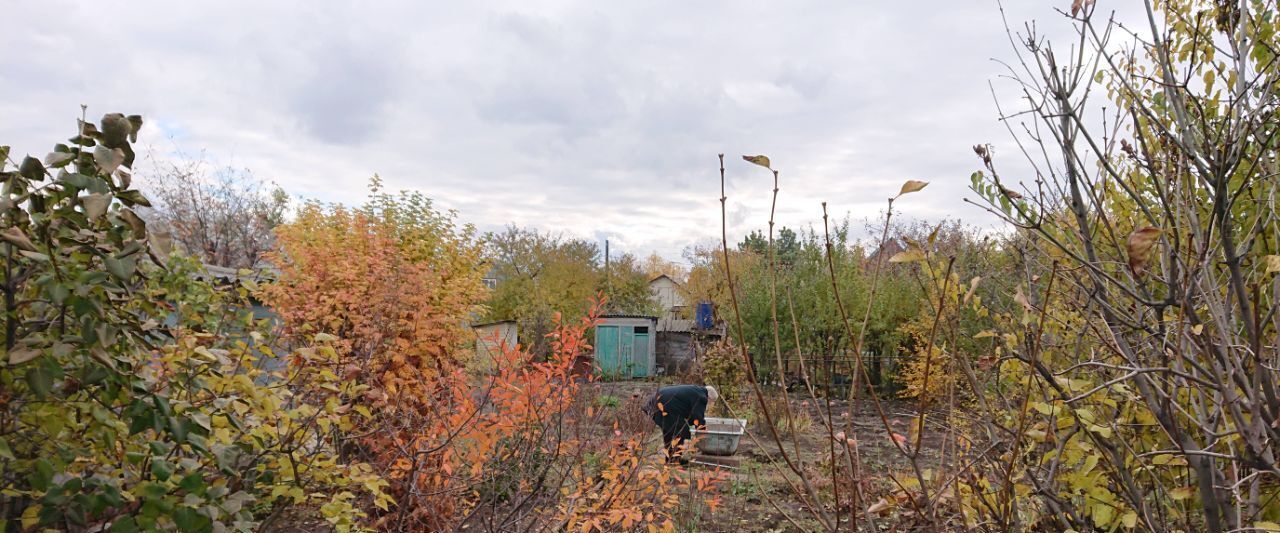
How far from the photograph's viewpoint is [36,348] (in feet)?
4.26

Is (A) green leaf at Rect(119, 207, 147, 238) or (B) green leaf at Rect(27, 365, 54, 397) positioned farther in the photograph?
(A) green leaf at Rect(119, 207, 147, 238)

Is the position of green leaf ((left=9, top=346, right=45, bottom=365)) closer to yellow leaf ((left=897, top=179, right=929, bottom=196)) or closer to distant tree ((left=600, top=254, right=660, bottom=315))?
yellow leaf ((left=897, top=179, right=929, bottom=196))

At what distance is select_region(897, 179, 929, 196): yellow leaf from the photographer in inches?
45.3

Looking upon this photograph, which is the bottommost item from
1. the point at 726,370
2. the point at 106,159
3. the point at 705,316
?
the point at 726,370

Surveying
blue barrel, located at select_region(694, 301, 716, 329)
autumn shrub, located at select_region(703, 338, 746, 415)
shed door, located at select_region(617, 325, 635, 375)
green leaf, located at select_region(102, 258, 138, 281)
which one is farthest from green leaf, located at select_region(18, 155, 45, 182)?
blue barrel, located at select_region(694, 301, 716, 329)

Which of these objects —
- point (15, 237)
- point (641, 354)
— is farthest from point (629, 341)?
point (15, 237)

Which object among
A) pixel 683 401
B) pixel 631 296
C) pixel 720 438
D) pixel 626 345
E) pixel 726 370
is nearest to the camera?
pixel 683 401

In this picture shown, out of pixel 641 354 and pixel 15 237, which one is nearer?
pixel 15 237

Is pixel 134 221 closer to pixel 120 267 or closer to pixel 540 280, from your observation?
pixel 120 267

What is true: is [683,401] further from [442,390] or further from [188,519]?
[188,519]

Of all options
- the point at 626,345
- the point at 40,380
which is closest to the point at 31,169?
the point at 40,380

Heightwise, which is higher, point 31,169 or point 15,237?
point 31,169

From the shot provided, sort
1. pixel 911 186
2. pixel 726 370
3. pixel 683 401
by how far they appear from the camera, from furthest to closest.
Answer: pixel 726 370
pixel 683 401
pixel 911 186

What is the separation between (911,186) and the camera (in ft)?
3.82
